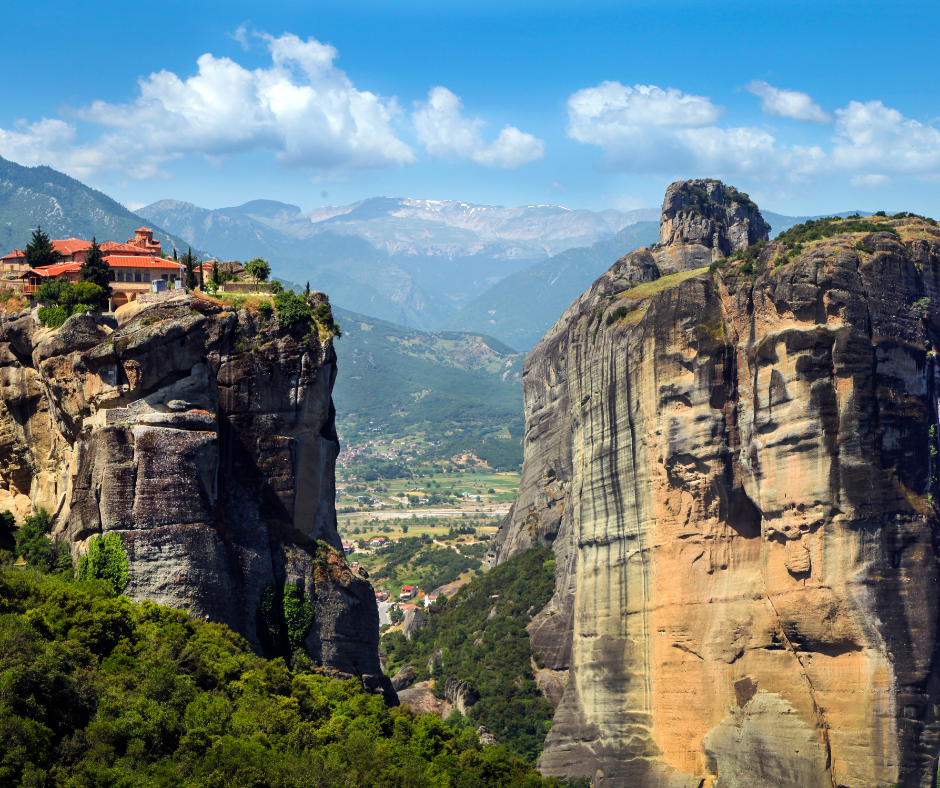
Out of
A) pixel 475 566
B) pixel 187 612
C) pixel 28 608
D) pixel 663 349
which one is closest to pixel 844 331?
pixel 663 349

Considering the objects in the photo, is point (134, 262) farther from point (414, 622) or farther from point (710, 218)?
point (710, 218)

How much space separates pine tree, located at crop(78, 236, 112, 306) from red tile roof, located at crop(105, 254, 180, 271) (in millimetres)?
2486

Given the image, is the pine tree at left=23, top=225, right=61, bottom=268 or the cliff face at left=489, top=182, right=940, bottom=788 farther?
the pine tree at left=23, top=225, right=61, bottom=268

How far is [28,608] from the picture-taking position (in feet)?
147

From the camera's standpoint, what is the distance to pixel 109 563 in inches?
2026

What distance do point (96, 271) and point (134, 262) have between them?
475 centimetres

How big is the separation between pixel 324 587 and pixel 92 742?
69.2ft

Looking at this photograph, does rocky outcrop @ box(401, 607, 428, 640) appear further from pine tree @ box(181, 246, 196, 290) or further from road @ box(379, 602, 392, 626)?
pine tree @ box(181, 246, 196, 290)

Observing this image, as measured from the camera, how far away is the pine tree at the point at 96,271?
203 feet

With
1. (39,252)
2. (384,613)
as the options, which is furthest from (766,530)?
(384,613)

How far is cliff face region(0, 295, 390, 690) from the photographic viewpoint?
5203 centimetres

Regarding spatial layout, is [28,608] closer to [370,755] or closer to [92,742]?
[92,742]

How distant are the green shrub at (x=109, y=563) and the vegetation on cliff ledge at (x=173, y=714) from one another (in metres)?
1.46

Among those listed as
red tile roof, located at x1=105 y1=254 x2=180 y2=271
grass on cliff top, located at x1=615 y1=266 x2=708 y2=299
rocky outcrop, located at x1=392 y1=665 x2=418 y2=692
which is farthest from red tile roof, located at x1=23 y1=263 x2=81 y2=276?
rocky outcrop, located at x1=392 y1=665 x2=418 y2=692
